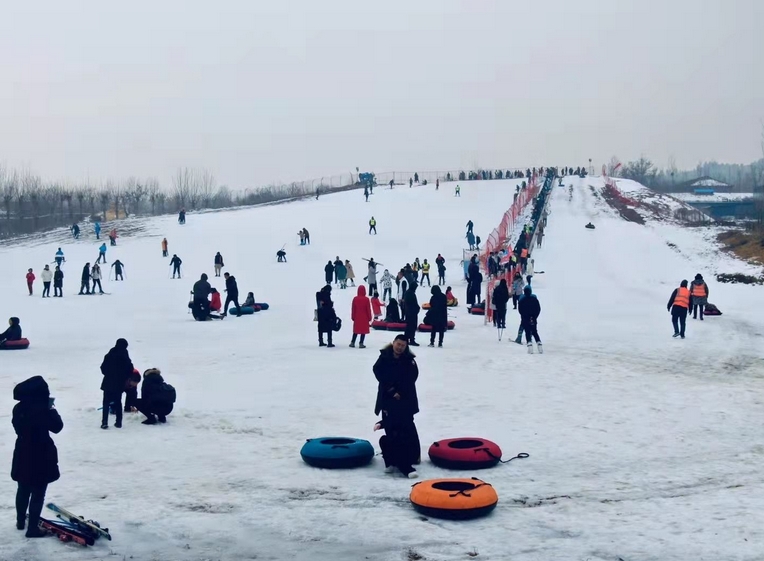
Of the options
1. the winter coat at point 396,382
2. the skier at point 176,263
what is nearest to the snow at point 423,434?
the winter coat at point 396,382

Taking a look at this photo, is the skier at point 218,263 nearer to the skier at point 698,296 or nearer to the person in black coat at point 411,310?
the person in black coat at point 411,310

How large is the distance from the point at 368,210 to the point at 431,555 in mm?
57218

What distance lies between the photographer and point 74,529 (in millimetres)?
7406

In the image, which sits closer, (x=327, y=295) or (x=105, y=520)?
(x=105, y=520)

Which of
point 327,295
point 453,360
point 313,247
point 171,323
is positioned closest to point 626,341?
point 453,360

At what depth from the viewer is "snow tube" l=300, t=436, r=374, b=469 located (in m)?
9.81

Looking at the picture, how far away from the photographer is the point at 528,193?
66.7 metres

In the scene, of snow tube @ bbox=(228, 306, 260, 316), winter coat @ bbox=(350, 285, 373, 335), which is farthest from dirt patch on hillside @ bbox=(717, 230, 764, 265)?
winter coat @ bbox=(350, 285, 373, 335)

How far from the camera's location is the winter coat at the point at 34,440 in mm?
7535

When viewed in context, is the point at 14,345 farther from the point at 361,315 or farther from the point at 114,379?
the point at 114,379

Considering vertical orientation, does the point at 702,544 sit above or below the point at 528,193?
below

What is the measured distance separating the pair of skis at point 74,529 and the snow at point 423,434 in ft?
0.38

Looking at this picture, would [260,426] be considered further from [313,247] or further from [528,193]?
[528,193]

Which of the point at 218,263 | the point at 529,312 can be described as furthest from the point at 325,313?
the point at 218,263
